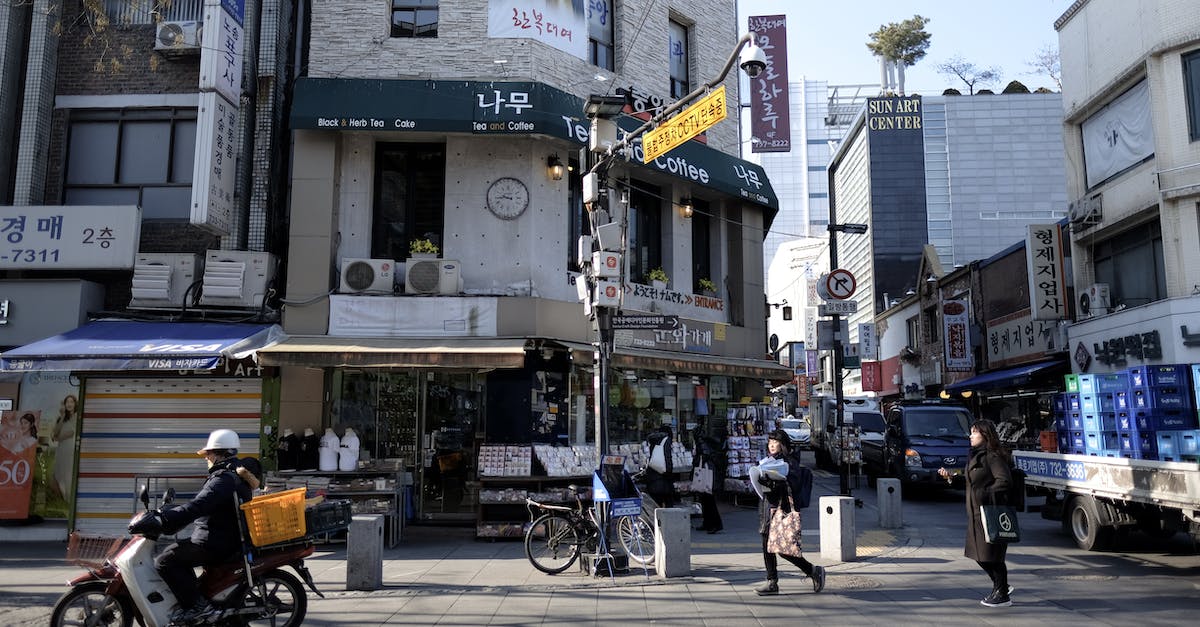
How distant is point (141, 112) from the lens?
14398mm

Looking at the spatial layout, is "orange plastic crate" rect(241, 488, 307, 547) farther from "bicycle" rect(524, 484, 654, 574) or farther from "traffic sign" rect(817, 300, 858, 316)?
"traffic sign" rect(817, 300, 858, 316)

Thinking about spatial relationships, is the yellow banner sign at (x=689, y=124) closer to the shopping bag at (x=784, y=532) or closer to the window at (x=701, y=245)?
the shopping bag at (x=784, y=532)

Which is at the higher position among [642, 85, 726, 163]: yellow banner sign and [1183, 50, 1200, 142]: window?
[1183, 50, 1200, 142]: window

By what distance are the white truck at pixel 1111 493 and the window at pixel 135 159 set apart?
571 inches

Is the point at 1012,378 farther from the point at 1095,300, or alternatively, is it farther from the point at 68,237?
the point at 68,237

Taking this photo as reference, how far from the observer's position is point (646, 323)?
9.78 metres

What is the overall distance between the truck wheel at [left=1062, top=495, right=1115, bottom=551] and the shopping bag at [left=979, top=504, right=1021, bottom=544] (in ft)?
11.6

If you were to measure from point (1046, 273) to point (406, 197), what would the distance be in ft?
52.6

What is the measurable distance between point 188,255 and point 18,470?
4.20m

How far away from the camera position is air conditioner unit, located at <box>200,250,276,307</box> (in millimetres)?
13102

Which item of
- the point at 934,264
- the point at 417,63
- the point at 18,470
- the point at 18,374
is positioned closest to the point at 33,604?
the point at 18,470

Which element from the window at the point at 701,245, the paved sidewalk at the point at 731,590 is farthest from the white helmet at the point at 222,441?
the window at the point at 701,245

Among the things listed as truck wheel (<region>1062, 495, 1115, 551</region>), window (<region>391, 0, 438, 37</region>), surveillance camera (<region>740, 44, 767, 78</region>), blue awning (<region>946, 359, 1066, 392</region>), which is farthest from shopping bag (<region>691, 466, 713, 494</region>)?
blue awning (<region>946, 359, 1066, 392</region>)

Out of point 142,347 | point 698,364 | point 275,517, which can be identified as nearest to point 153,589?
point 275,517
